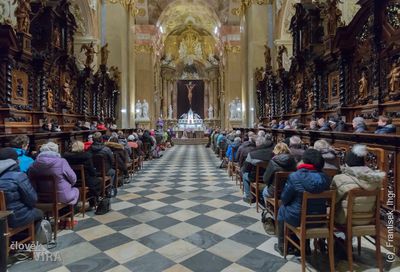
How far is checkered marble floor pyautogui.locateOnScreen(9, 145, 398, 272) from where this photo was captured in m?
2.93

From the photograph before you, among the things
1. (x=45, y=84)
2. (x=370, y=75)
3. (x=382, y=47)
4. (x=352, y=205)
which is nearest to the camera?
(x=352, y=205)

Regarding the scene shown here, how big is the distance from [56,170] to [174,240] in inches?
69.1

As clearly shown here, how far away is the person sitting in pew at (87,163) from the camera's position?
14.9ft

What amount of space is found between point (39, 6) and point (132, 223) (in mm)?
7993

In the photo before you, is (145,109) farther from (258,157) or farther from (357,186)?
(357,186)

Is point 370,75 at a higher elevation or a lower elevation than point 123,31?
lower

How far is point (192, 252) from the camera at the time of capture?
325 centimetres

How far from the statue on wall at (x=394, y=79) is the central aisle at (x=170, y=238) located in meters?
3.60

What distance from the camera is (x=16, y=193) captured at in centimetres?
290

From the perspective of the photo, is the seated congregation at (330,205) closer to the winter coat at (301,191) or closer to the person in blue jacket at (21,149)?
the winter coat at (301,191)

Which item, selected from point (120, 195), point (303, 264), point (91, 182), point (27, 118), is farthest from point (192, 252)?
point (27, 118)

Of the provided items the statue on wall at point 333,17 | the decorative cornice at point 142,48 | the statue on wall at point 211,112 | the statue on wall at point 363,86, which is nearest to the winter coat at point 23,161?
the statue on wall at point 363,86

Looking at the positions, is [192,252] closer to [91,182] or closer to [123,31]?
[91,182]

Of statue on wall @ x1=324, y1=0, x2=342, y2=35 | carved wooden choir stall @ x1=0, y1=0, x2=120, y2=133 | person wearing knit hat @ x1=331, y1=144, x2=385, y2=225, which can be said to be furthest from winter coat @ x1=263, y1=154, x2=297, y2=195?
carved wooden choir stall @ x1=0, y1=0, x2=120, y2=133
